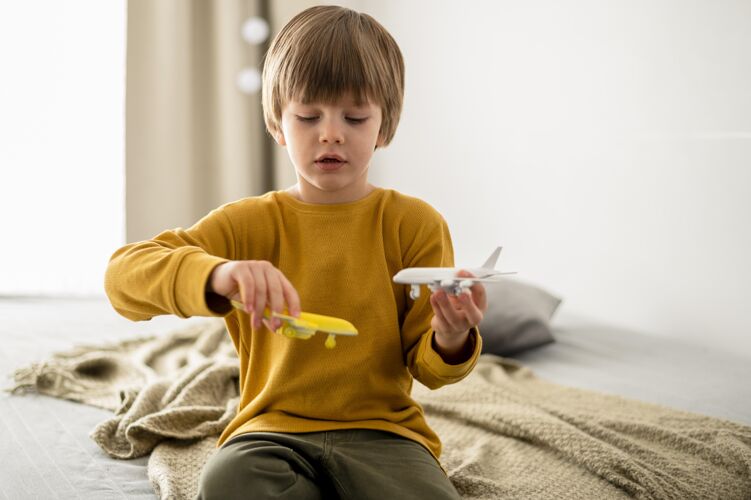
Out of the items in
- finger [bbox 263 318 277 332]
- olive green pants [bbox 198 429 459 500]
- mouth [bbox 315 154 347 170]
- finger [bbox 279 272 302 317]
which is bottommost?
olive green pants [bbox 198 429 459 500]

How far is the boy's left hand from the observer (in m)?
0.92

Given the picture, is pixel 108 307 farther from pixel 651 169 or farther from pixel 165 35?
pixel 651 169

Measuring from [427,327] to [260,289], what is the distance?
A: 0.31 meters

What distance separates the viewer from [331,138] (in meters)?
0.97

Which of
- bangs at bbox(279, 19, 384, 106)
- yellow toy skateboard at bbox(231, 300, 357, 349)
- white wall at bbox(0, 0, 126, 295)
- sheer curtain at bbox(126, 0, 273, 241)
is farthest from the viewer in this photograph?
sheer curtain at bbox(126, 0, 273, 241)

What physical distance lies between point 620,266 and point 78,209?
6.23ft

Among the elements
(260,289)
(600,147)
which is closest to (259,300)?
(260,289)

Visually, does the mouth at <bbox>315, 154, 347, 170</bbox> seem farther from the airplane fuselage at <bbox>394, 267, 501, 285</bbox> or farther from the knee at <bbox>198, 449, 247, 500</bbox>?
the knee at <bbox>198, 449, 247, 500</bbox>

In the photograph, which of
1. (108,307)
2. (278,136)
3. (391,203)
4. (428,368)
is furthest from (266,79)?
(108,307)

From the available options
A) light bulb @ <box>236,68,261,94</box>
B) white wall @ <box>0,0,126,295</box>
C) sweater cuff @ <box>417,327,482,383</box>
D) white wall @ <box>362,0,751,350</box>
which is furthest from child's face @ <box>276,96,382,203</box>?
light bulb @ <box>236,68,261,94</box>

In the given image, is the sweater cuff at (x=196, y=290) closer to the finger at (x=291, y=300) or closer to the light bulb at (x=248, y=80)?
the finger at (x=291, y=300)

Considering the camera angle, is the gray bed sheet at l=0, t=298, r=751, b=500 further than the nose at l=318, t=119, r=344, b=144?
Yes

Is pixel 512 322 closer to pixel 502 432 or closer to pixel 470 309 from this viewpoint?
pixel 502 432

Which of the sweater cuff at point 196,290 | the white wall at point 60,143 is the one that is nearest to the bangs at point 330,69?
the sweater cuff at point 196,290
